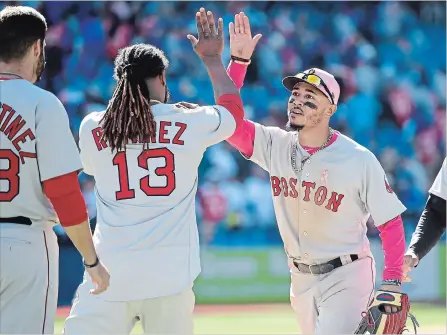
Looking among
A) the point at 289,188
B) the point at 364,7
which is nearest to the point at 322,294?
the point at 289,188

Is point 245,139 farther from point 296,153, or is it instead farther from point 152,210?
point 152,210

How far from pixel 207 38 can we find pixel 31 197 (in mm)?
1409

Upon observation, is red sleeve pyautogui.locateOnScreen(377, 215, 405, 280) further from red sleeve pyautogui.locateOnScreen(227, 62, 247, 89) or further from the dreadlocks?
the dreadlocks

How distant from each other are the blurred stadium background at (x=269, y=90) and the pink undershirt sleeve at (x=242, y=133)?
4836 mm

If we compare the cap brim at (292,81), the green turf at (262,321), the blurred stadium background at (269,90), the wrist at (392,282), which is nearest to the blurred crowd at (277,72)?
the blurred stadium background at (269,90)

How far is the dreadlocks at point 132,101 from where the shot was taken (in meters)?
3.74

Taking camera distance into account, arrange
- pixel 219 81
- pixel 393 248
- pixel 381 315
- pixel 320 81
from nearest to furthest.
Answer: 1. pixel 219 81
2. pixel 381 315
3. pixel 393 248
4. pixel 320 81

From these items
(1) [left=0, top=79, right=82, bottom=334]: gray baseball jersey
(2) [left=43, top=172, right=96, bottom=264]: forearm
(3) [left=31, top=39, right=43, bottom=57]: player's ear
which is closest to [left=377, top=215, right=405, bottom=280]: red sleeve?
(2) [left=43, top=172, right=96, bottom=264]: forearm

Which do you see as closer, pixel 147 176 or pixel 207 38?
pixel 147 176

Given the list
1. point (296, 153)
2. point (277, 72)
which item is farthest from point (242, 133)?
point (277, 72)

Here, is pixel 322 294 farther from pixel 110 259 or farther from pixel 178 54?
pixel 178 54

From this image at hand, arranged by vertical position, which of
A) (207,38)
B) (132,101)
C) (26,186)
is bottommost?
(26,186)

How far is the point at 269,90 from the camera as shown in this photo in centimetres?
1244

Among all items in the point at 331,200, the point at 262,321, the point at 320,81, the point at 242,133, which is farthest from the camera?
the point at 262,321
